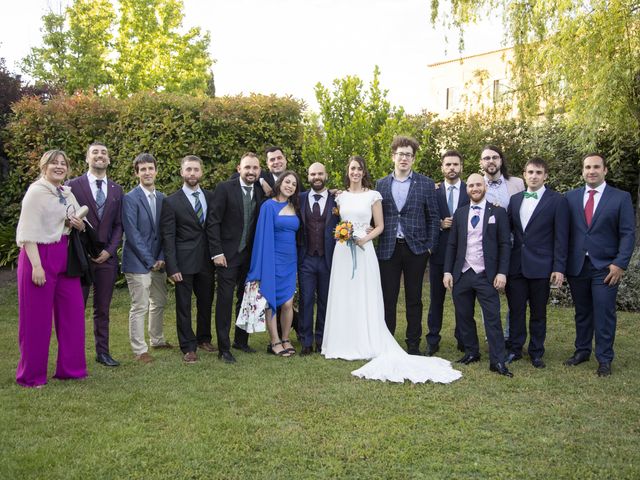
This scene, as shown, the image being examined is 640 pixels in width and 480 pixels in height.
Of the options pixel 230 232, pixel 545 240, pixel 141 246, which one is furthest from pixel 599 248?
pixel 141 246

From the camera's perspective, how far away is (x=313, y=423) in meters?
4.79

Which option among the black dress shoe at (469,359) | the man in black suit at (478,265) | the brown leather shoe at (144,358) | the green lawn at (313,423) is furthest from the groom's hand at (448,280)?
the brown leather shoe at (144,358)

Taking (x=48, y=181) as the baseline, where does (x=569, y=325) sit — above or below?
below

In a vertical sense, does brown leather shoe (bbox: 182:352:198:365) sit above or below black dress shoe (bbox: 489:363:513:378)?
below

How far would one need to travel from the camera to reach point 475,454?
165 inches

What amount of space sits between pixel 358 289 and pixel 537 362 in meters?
2.08

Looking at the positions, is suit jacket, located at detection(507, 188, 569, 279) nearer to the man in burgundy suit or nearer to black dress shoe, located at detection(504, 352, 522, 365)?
black dress shoe, located at detection(504, 352, 522, 365)

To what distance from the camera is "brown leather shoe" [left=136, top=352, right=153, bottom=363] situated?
6762mm

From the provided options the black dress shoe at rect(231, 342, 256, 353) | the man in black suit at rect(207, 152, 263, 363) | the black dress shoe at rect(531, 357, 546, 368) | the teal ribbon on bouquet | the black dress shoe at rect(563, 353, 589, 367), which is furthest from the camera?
the black dress shoe at rect(231, 342, 256, 353)

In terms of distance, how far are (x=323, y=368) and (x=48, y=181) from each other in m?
3.29

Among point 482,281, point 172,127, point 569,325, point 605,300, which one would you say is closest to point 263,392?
point 482,281

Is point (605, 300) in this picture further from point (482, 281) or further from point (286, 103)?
point (286, 103)

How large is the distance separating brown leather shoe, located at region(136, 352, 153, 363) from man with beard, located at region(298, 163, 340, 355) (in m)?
1.71

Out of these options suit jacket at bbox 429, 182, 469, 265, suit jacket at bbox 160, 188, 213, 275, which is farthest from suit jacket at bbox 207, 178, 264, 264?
suit jacket at bbox 429, 182, 469, 265
